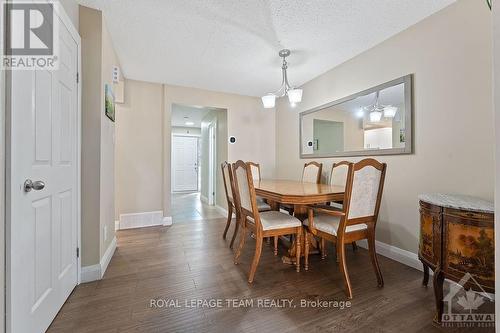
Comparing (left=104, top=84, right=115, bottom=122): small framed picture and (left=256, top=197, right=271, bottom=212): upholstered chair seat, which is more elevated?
(left=104, top=84, right=115, bottom=122): small framed picture

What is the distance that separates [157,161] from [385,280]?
3.42 meters

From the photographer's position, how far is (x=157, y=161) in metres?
3.63

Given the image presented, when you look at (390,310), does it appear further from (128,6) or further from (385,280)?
(128,6)

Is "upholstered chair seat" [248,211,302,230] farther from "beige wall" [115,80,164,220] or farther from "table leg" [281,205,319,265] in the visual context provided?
"beige wall" [115,80,164,220]

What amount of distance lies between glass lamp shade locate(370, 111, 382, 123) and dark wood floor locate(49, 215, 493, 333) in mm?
1534

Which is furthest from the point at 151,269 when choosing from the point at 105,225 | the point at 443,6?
the point at 443,6

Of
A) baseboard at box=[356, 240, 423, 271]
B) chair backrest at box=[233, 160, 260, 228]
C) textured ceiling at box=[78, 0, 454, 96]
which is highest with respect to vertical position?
textured ceiling at box=[78, 0, 454, 96]

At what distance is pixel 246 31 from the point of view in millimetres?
2225

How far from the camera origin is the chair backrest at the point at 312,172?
10.2ft

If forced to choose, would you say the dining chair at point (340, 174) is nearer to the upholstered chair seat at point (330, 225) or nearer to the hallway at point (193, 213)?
the upholstered chair seat at point (330, 225)

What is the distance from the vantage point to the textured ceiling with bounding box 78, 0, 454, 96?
6.16ft

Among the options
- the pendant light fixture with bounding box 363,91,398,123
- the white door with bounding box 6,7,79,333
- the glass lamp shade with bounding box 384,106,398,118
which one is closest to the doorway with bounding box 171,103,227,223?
the white door with bounding box 6,7,79,333

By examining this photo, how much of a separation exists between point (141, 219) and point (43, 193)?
2.39m

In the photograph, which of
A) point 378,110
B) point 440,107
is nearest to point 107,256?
point 378,110
